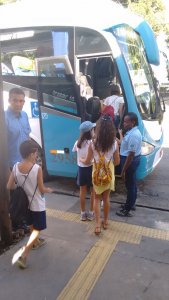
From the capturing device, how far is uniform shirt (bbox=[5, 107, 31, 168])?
381 cm

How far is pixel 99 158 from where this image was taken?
154 inches

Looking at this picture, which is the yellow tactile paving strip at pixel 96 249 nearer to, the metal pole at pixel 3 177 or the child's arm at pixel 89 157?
the child's arm at pixel 89 157

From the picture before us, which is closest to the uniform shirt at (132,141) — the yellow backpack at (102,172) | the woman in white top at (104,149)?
the woman in white top at (104,149)

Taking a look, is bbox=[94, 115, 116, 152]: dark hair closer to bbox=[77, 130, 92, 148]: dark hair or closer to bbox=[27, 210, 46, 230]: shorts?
bbox=[77, 130, 92, 148]: dark hair

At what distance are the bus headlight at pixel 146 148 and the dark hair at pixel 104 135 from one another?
4.59 ft

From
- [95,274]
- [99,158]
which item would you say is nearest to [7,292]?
[95,274]

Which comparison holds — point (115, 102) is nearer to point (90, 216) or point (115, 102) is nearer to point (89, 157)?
point (89, 157)

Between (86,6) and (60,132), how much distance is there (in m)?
2.28

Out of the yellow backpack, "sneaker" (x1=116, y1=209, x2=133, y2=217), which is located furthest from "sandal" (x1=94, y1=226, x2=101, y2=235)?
"sneaker" (x1=116, y1=209, x2=133, y2=217)

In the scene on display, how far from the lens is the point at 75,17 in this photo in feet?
16.8

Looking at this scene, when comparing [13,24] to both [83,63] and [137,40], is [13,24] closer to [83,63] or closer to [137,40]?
[83,63]

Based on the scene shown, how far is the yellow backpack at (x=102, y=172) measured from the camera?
12.8ft

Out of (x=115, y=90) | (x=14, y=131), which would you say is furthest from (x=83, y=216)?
(x=115, y=90)

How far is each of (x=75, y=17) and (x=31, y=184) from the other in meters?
3.14
